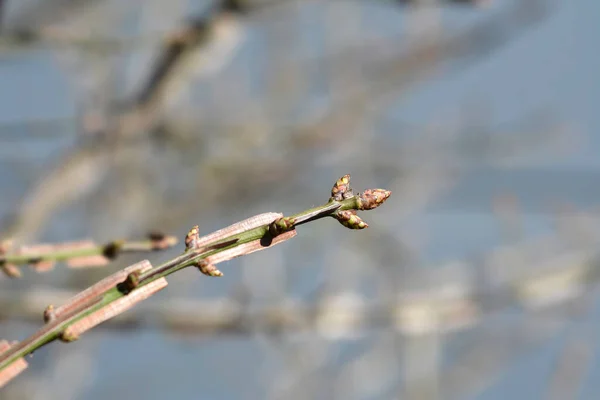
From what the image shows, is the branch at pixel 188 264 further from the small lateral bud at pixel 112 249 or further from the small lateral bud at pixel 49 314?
the small lateral bud at pixel 112 249

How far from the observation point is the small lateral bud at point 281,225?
776mm

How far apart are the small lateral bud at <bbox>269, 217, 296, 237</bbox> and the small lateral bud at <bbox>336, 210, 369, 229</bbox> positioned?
48mm

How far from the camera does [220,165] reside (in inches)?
158

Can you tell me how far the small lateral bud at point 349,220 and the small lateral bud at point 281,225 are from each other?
5cm

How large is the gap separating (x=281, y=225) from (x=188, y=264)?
103 mm

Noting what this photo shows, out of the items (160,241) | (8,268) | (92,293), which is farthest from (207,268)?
(8,268)

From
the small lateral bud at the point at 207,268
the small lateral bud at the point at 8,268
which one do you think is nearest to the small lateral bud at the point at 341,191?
the small lateral bud at the point at 207,268

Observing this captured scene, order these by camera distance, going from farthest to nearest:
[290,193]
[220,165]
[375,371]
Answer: [375,371]
[290,193]
[220,165]

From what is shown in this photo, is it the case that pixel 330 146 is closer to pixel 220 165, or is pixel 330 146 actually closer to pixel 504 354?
pixel 220 165

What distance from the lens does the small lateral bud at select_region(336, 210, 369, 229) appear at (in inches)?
30.7

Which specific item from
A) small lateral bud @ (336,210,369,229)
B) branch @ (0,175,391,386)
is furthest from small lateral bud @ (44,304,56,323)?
small lateral bud @ (336,210,369,229)

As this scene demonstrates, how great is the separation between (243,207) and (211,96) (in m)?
1.54

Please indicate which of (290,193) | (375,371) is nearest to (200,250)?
(290,193)

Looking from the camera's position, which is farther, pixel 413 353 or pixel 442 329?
pixel 413 353
